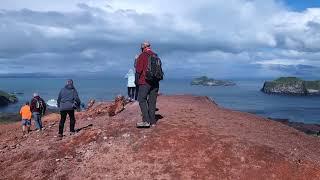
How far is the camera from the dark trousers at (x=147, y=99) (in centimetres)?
1733

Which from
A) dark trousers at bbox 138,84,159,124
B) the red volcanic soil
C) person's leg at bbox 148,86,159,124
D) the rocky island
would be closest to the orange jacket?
the red volcanic soil

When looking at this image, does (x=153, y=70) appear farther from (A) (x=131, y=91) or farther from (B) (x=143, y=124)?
(A) (x=131, y=91)

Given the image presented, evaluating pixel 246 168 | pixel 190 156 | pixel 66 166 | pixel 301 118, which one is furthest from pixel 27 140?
pixel 301 118

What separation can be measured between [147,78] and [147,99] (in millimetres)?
1051

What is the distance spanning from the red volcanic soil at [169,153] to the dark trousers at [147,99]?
1.75ft

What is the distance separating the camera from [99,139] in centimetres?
1745

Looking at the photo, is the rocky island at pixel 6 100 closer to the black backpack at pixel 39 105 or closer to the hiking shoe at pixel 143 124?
the black backpack at pixel 39 105

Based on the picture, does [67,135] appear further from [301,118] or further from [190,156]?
[301,118]

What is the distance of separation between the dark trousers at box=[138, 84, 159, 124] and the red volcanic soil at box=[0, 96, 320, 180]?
0.53 metres

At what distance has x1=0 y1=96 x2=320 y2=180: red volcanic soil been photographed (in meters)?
14.8

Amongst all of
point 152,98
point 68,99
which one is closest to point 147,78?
point 152,98

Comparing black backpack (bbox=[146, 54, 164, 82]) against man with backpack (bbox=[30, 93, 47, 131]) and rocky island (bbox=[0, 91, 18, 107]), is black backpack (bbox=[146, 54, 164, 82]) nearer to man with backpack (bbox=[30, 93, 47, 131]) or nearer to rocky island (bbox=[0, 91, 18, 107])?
man with backpack (bbox=[30, 93, 47, 131])

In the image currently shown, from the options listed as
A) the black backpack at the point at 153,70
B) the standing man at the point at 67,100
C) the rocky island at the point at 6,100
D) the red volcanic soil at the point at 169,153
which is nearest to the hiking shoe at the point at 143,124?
the red volcanic soil at the point at 169,153

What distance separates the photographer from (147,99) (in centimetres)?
1786
